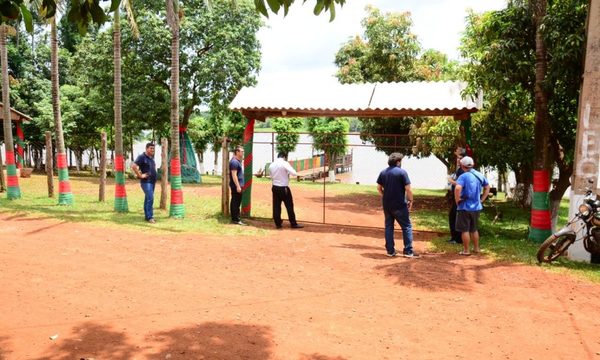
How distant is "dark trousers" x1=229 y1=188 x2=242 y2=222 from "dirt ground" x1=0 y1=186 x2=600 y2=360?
1.99 meters

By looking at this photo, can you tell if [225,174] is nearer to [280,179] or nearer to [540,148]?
[280,179]

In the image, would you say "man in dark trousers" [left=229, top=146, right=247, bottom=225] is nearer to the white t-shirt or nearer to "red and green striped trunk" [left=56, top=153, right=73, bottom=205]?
the white t-shirt

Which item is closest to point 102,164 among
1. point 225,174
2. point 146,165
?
point 146,165

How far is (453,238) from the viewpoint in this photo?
963 centimetres

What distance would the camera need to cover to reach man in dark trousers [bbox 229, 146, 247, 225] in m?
10.8

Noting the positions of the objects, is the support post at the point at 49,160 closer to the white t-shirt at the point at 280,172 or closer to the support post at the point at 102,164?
the support post at the point at 102,164

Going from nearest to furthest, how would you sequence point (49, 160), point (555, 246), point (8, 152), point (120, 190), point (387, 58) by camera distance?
point (555, 246), point (120, 190), point (8, 152), point (49, 160), point (387, 58)

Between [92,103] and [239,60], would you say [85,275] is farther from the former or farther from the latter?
[92,103]

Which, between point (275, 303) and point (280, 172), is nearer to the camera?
point (275, 303)

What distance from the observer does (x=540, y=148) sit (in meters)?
9.76

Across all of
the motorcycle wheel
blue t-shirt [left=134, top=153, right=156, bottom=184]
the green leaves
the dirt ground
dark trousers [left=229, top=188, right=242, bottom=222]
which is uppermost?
the green leaves

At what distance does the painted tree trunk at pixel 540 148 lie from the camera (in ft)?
31.1

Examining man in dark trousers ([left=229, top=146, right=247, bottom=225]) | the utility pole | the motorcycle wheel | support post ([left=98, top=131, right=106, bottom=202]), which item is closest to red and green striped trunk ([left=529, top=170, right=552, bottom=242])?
the utility pole

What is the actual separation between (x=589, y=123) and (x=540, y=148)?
187 centimetres
